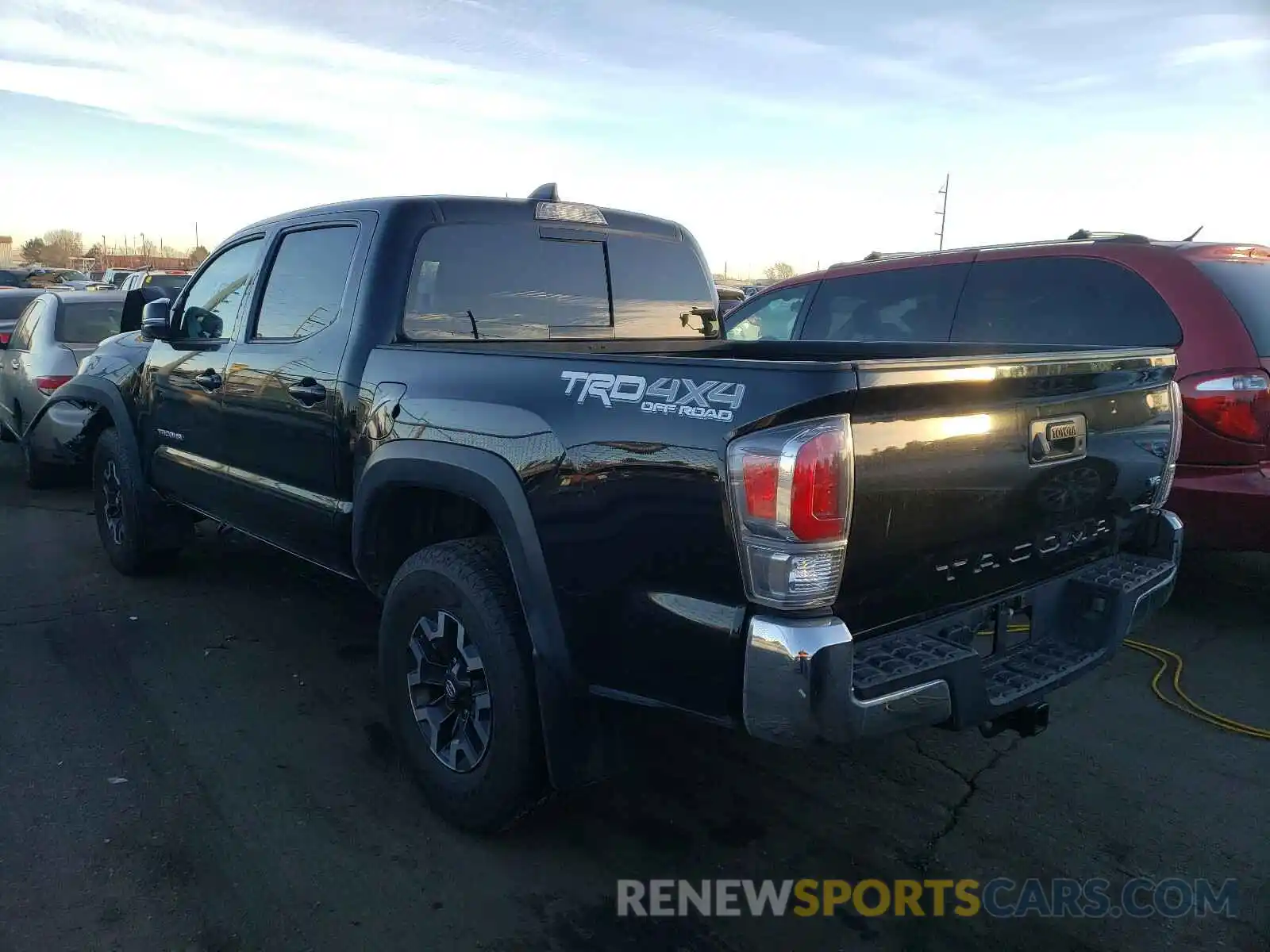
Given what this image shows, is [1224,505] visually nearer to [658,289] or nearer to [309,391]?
[658,289]

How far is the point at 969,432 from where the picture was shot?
255 centimetres

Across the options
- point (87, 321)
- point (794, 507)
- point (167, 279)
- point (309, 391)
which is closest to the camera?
point (794, 507)

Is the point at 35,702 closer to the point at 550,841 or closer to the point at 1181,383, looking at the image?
the point at 550,841

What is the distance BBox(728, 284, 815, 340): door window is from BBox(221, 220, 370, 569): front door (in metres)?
3.25

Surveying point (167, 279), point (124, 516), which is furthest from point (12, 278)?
point (124, 516)

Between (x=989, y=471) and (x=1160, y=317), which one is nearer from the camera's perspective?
(x=989, y=471)

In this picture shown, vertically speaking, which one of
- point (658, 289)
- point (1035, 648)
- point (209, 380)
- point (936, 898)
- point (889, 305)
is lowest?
point (936, 898)

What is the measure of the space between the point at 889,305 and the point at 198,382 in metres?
4.01

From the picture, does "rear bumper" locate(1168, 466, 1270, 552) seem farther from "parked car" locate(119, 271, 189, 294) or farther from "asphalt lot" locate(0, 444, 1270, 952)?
"parked car" locate(119, 271, 189, 294)

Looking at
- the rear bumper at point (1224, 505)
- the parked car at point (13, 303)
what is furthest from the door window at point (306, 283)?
the parked car at point (13, 303)

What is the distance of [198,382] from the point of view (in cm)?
468

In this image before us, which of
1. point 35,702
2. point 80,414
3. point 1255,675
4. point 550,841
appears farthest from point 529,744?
point 80,414

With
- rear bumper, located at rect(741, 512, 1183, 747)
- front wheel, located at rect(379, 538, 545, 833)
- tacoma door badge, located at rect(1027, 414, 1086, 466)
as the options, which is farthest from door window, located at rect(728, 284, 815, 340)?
front wheel, located at rect(379, 538, 545, 833)

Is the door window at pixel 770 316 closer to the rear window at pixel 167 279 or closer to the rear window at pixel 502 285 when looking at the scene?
the rear window at pixel 502 285
